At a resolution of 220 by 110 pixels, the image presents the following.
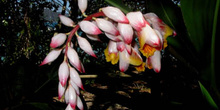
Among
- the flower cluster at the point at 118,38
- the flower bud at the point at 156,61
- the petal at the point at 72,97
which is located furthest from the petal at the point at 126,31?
the petal at the point at 72,97

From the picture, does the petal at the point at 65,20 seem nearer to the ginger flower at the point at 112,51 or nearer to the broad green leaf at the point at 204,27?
the ginger flower at the point at 112,51

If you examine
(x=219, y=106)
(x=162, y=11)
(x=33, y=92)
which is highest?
(x=162, y=11)

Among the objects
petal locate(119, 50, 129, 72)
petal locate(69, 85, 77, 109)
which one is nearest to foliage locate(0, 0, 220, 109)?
petal locate(119, 50, 129, 72)

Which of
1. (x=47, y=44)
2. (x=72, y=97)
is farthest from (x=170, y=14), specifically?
(x=47, y=44)

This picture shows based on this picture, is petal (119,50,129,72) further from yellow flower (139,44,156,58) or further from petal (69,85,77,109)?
petal (69,85,77,109)

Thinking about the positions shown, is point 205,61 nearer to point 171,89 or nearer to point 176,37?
point 176,37

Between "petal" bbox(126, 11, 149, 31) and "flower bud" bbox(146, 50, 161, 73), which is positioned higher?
"petal" bbox(126, 11, 149, 31)

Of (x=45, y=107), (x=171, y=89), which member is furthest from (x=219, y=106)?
(x=171, y=89)
